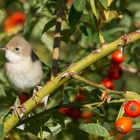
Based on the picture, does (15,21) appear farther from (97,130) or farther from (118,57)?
(97,130)

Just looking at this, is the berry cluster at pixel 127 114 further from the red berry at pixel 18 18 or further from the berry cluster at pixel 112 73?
Answer: the red berry at pixel 18 18

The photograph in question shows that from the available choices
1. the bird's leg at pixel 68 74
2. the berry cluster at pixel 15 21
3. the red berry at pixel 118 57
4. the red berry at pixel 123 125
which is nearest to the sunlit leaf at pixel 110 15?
the red berry at pixel 118 57

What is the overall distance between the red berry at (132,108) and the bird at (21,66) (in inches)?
58.4

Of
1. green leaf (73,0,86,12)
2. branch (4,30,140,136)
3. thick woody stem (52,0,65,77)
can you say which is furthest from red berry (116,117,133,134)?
green leaf (73,0,86,12)

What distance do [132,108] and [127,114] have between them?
0.29ft

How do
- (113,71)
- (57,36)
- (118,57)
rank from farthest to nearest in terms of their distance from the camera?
(113,71) < (118,57) < (57,36)

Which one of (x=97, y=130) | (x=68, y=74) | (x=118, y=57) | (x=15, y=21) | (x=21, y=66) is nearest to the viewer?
(x=68, y=74)

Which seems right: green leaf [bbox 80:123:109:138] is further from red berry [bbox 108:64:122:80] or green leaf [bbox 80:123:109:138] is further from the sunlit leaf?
red berry [bbox 108:64:122:80]

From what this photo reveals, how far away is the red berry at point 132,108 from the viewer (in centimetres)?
323

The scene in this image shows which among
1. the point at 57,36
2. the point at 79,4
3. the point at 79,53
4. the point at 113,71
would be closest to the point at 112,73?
the point at 113,71

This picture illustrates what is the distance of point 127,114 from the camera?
330 cm

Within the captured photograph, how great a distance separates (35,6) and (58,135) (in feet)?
5.56

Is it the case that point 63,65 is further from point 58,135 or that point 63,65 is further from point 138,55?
point 58,135

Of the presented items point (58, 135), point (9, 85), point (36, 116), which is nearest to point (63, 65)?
point (9, 85)
